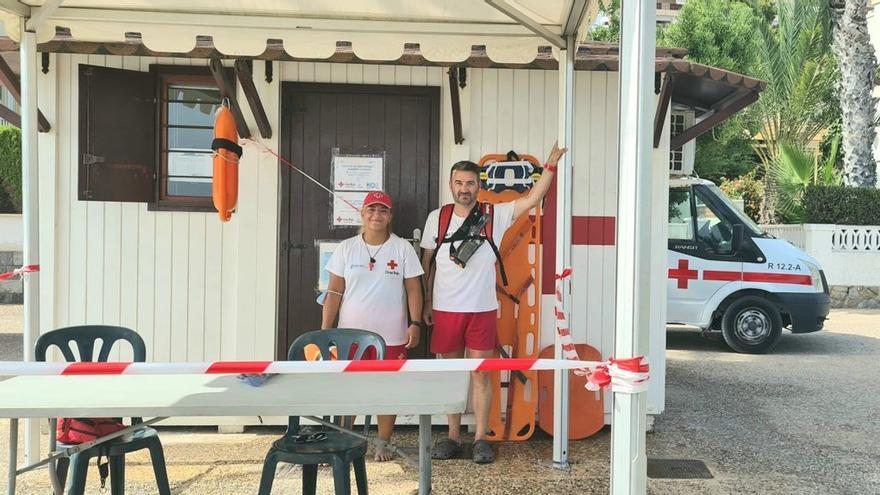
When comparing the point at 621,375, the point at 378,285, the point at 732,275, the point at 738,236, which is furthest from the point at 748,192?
the point at 621,375

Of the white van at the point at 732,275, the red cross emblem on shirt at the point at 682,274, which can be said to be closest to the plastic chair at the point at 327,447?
the white van at the point at 732,275

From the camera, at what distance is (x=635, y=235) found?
2447 mm

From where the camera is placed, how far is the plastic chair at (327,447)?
9.99ft

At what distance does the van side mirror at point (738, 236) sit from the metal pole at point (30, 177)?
737 cm

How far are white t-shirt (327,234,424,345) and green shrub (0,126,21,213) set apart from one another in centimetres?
1202

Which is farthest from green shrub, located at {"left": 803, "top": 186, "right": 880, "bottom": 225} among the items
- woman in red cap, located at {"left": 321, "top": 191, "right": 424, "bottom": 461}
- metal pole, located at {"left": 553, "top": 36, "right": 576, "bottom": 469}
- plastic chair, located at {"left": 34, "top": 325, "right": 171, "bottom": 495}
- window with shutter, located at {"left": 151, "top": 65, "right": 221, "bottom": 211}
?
plastic chair, located at {"left": 34, "top": 325, "right": 171, "bottom": 495}

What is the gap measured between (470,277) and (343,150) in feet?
4.66

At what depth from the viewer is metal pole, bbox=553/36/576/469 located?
4535 mm

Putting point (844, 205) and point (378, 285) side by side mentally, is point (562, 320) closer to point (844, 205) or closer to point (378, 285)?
point (378, 285)

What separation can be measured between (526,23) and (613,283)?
211 centimetres

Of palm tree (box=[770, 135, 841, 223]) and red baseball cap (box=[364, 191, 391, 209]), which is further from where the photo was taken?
palm tree (box=[770, 135, 841, 223])

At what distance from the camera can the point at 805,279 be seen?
29.8 feet

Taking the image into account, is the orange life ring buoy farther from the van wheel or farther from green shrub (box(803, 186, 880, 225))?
green shrub (box(803, 186, 880, 225))

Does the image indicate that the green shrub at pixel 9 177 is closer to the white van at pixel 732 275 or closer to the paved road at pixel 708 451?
the paved road at pixel 708 451
